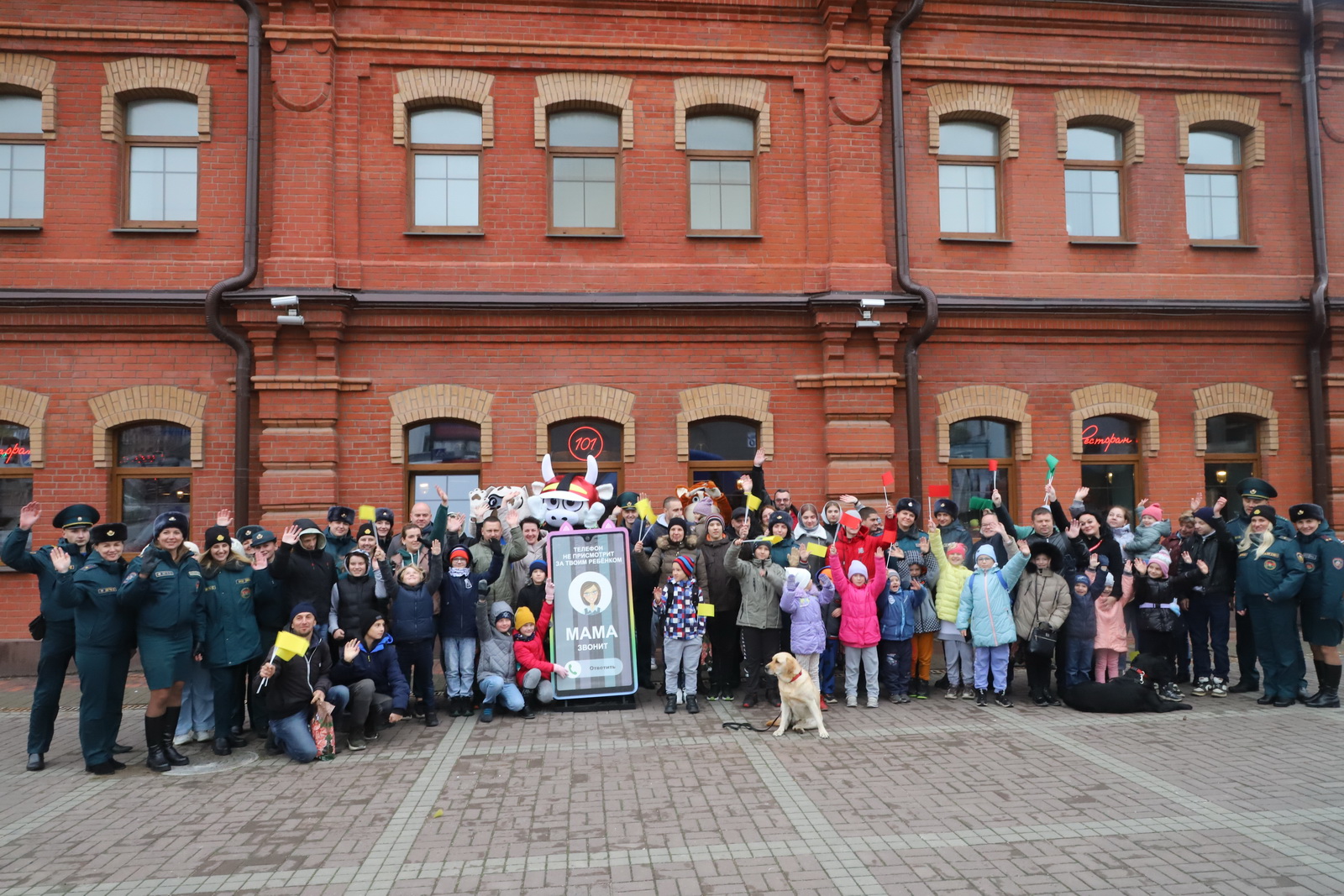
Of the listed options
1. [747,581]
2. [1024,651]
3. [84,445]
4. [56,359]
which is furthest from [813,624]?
[56,359]

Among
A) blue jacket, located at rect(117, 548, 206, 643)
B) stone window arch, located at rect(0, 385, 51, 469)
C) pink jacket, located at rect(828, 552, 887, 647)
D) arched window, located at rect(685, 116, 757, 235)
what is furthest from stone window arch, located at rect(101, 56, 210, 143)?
pink jacket, located at rect(828, 552, 887, 647)

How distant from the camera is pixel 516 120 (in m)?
11.4

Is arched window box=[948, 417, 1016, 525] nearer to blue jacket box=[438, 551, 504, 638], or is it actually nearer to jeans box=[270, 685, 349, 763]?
blue jacket box=[438, 551, 504, 638]

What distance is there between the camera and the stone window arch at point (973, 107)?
1195cm

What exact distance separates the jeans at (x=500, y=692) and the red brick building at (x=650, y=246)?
3.39m

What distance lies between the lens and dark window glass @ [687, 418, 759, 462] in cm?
1153

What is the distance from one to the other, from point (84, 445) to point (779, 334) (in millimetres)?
9226

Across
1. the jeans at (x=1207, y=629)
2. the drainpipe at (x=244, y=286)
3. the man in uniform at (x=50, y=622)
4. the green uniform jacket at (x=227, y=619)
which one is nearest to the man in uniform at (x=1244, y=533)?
the jeans at (x=1207, y=629)

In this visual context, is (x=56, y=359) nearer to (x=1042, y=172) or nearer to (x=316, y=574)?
(x=316, y=574)

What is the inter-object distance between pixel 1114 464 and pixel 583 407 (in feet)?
25.8

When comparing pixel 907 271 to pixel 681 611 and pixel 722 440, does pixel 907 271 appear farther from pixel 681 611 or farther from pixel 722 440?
pixel 681 611

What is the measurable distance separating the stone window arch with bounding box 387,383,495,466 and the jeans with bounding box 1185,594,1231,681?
855cm

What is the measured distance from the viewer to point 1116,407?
1202 cm

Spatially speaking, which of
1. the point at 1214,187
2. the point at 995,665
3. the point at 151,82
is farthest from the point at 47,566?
the point at 1214,187
